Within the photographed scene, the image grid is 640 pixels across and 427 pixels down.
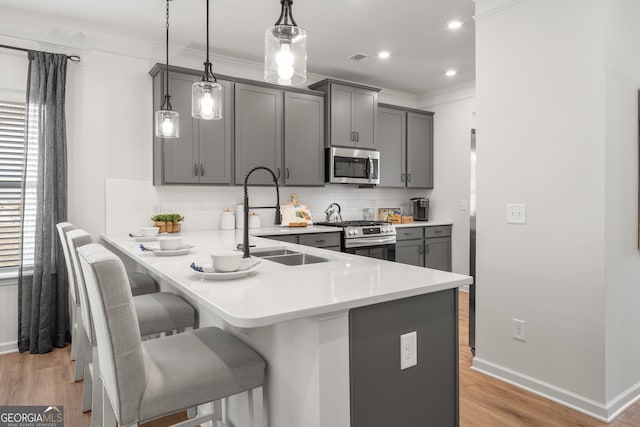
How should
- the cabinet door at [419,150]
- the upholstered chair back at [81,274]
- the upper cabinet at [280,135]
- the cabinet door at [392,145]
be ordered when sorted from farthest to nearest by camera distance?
the cabinet door at [419,150], the cabinet door at [392,145], the upper cabinet at [280,135], the upholstered chair back at [81,274]

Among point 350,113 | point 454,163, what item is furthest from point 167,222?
point 454,163

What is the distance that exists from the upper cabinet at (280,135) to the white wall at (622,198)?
2.77 meters

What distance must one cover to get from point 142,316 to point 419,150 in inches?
174

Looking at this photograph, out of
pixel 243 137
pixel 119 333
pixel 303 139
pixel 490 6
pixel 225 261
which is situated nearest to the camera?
pixel 119 333

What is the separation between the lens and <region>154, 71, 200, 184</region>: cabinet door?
3629 mm

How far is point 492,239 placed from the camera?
110 inches

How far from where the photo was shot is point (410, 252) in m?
4.96

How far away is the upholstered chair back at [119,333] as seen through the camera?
121 cm

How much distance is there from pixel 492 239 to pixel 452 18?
1.89m

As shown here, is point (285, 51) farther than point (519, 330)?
No

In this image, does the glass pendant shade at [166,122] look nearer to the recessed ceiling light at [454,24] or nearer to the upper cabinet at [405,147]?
the recessed ceiling light at [454,24]

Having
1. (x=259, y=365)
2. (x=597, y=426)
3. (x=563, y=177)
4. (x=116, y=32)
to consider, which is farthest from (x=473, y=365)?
(x=116, y=32)

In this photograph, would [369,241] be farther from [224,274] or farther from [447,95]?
[224,274]

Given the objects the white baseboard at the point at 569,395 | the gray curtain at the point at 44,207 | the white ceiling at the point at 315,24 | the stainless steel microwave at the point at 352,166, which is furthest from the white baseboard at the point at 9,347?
the white baseboard at the point at 569,395
